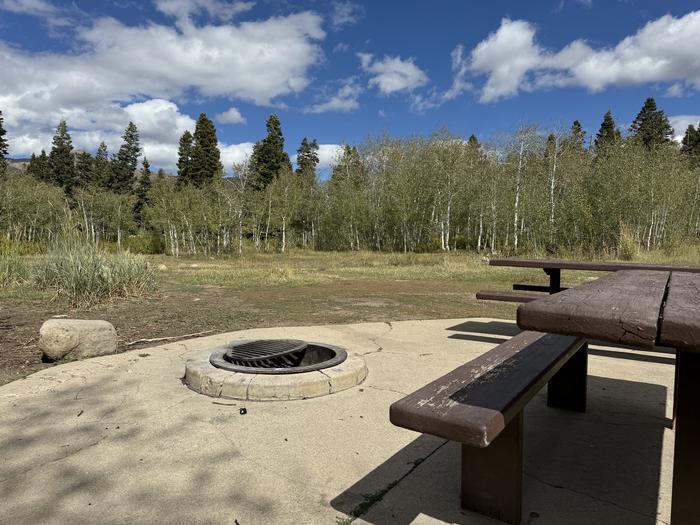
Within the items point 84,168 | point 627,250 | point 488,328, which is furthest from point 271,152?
point 488,328

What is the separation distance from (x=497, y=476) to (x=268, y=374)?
1.77 m

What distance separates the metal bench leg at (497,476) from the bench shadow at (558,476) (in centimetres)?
5

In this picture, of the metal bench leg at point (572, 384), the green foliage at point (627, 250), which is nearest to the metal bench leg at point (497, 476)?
the metal bench leg at point (572, 384)

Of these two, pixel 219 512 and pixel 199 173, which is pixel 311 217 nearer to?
pixel 199 173

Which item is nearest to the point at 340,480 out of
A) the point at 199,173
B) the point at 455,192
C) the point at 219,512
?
the point at 219,512

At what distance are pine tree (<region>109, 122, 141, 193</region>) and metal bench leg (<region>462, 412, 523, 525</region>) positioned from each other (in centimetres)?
5324

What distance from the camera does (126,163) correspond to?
50.8m

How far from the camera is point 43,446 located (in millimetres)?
2326

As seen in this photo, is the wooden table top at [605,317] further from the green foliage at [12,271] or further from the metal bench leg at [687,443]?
the green foliage at [12,271]

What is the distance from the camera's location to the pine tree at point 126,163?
48.8m

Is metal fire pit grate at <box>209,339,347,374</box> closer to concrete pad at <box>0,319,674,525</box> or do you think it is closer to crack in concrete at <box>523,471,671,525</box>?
concrete pad at <box>0,319,674,525</box>

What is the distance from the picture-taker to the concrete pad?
1799 mm

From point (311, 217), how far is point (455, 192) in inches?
466

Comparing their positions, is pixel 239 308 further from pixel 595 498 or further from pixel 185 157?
pixel 185 157
